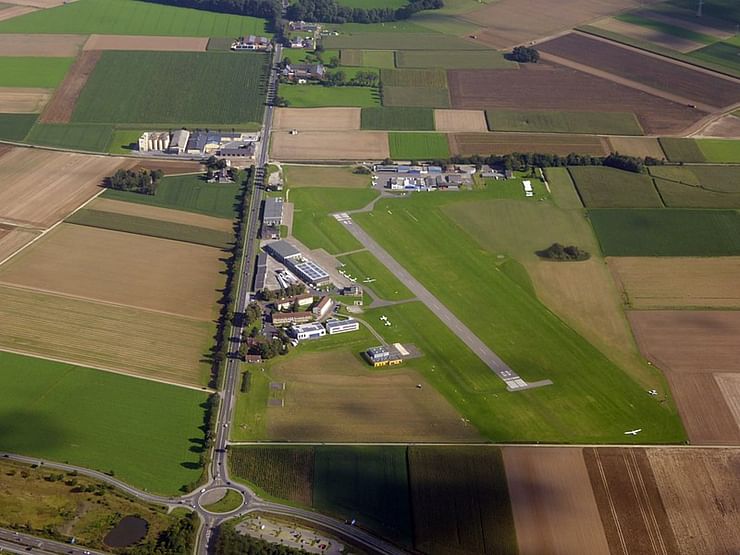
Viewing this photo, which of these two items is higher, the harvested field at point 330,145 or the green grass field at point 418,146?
the harvested field at point 330,145

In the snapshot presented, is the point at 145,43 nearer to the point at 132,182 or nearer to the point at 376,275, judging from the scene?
the point at 132,182

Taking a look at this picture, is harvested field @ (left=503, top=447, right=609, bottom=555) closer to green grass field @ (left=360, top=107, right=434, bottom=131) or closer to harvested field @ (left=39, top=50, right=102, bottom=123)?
green grass field @ (left=360, top=107, right=434, bottom=131)

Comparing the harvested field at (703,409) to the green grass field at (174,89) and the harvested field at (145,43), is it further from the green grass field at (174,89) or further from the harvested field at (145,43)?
the harvested field at (145,43)

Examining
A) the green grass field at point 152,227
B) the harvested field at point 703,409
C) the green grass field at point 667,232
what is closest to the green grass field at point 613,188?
the green grass field at point 667,232

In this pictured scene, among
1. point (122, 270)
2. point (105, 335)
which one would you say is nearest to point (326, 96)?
point (122, 270)

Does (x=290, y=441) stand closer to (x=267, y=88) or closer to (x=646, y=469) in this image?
(x=646, y=469)

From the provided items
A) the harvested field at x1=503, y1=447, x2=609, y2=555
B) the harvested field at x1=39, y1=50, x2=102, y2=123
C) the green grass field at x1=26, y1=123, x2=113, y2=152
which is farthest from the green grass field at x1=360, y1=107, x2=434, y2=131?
the harvested field at x1=503, y1=447, x2=609, y2=555
